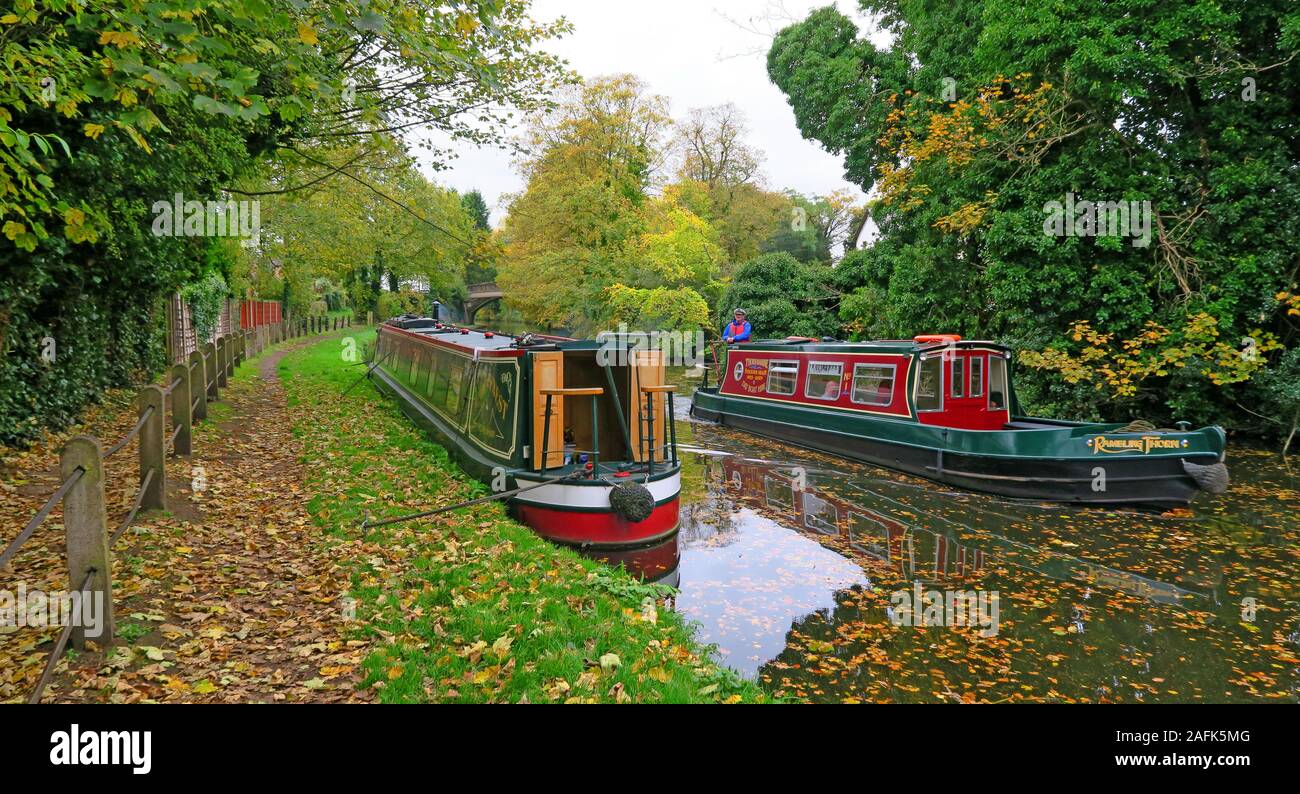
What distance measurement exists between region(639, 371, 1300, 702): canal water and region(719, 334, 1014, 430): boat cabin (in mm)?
1395

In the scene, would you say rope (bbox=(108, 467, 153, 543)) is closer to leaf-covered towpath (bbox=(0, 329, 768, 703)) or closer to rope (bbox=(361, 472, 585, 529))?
leaf-covered towpath (bbox=(0, 329, 768, 703))

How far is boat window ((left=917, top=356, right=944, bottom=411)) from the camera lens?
11.1 metres

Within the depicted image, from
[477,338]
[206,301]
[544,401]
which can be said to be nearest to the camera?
[544,401]

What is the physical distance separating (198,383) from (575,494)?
602 centimetres

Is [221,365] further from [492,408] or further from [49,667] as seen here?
[49,667]

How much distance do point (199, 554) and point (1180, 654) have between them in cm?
783

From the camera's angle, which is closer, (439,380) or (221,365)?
(439,380)

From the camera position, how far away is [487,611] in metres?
4.69

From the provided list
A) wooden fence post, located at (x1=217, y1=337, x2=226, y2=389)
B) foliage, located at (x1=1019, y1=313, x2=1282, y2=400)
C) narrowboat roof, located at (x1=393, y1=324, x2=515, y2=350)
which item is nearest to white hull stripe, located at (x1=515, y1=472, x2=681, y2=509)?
narrowboat roof, located at (x1=393, y1=324, x2=515, y2=350)

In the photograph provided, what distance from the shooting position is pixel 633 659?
14.0 feet

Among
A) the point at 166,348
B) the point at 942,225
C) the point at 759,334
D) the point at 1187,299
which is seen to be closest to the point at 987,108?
the point at 942,225

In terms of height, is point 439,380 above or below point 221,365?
below

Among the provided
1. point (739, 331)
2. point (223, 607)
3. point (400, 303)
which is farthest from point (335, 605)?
point (400, 303)

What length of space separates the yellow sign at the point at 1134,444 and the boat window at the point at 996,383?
2.12 metres
